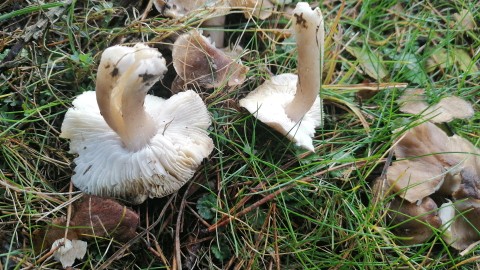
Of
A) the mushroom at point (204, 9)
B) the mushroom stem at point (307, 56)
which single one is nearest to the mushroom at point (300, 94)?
the mushroom stem at point (307, 56)

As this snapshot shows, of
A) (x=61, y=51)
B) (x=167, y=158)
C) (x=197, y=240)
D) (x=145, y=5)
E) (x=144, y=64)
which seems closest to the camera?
(x=144, y=64)

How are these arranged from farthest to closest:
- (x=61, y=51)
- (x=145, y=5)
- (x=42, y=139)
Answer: (x=145, y=5) → (x=61, y=51) → (x=42, y=139)

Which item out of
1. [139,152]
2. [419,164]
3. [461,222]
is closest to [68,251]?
[139,152]

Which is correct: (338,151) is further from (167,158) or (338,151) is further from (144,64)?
(144,64)

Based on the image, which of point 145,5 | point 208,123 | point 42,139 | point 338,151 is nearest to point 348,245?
point 338,151

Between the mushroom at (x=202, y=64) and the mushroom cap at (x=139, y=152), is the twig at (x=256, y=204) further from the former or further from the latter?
the mushroom at (x=202, y=64)

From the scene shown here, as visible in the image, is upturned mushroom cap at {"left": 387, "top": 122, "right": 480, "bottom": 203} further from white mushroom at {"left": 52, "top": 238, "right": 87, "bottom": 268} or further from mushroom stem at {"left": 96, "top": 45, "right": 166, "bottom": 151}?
white mushroom at {"left": 52, "top": 238, "right": 87, "bottom": 268}

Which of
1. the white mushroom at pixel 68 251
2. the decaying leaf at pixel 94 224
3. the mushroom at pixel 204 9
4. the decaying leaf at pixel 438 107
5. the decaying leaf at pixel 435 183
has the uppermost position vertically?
the mushroom at pixel 204 9

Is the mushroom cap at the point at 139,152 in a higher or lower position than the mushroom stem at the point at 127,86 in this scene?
lower

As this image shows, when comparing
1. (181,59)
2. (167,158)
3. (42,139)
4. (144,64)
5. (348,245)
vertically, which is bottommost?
(348,245)
